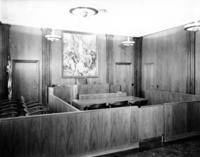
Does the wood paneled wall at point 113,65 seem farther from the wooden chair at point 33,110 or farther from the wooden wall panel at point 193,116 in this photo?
the wooden wall panel at point 193,116

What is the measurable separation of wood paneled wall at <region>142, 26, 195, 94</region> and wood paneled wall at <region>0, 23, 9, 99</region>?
6337 mm

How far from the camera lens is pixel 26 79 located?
7.36 metres

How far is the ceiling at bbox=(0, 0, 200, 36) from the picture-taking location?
498 centimetres

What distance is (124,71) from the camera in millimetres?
9156

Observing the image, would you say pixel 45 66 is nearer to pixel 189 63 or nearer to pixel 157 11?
pixel 157 11

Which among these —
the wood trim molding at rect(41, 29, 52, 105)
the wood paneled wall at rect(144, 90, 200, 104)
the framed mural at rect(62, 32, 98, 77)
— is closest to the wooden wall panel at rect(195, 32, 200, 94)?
the wood paneled wall at rect(144, 90, 200, 104)

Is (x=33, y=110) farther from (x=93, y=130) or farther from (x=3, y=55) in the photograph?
(x=3, y=55)

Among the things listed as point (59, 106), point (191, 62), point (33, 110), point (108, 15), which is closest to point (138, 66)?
point (191, 62)

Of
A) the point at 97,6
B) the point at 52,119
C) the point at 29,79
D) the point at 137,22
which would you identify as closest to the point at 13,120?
the point at 52,119

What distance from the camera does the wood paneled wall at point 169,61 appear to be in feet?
22.0

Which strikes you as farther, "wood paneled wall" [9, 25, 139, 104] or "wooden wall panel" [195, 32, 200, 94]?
"wood paneled wall" [9, 25, 139, 104]

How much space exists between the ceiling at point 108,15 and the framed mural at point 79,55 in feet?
1.29

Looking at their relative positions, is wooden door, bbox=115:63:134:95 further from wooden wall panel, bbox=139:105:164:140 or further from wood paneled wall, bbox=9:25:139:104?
wooden wall panel, bbox=139:105:164:140

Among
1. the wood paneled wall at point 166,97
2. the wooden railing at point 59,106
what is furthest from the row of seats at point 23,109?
the wood paneled wall at point 166,97
